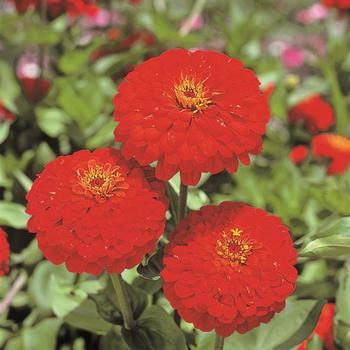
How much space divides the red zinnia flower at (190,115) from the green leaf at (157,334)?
0.21 m

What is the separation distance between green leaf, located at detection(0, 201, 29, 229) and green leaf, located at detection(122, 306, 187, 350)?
1.13 ft

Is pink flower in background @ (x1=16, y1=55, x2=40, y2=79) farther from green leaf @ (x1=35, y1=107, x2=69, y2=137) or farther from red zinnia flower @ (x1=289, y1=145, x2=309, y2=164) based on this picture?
red zinnia flower @ (x1=289, y1=145, x2=309, y2=164)

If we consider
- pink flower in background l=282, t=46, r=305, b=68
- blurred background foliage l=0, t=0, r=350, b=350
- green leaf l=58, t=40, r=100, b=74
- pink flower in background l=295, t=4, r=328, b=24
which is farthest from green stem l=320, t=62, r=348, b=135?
pink flower in background l=295, t=4, r=328, b=24

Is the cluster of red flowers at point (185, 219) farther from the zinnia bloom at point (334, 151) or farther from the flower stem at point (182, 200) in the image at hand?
the zinnia bloom at point (334, 151)

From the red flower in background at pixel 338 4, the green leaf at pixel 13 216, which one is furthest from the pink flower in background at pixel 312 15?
the green leaf at pixel 13 216

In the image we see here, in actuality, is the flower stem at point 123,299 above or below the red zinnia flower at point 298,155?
above

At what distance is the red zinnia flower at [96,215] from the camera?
55cm

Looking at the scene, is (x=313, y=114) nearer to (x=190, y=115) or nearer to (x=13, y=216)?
(x=13, y=216)

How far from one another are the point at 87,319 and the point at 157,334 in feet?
0.38

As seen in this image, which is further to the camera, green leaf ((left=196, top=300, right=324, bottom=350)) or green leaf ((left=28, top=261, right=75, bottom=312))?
green leaf ((left=28, top=261, right=75, bottom=312))

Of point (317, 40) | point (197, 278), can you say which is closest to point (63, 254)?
point (197, 278)

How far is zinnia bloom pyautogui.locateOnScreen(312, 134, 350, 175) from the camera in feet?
4.01

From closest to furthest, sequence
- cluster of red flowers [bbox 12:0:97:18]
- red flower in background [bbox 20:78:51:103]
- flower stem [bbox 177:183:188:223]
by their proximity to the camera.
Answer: flower stem [bbox 177:183:188:223] < cluster of red flowers [bbox 12:0:97:18] < red flower in background [bbox 20:78:51:103]

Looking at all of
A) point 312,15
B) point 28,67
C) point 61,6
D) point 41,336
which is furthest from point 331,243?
point 312,15
